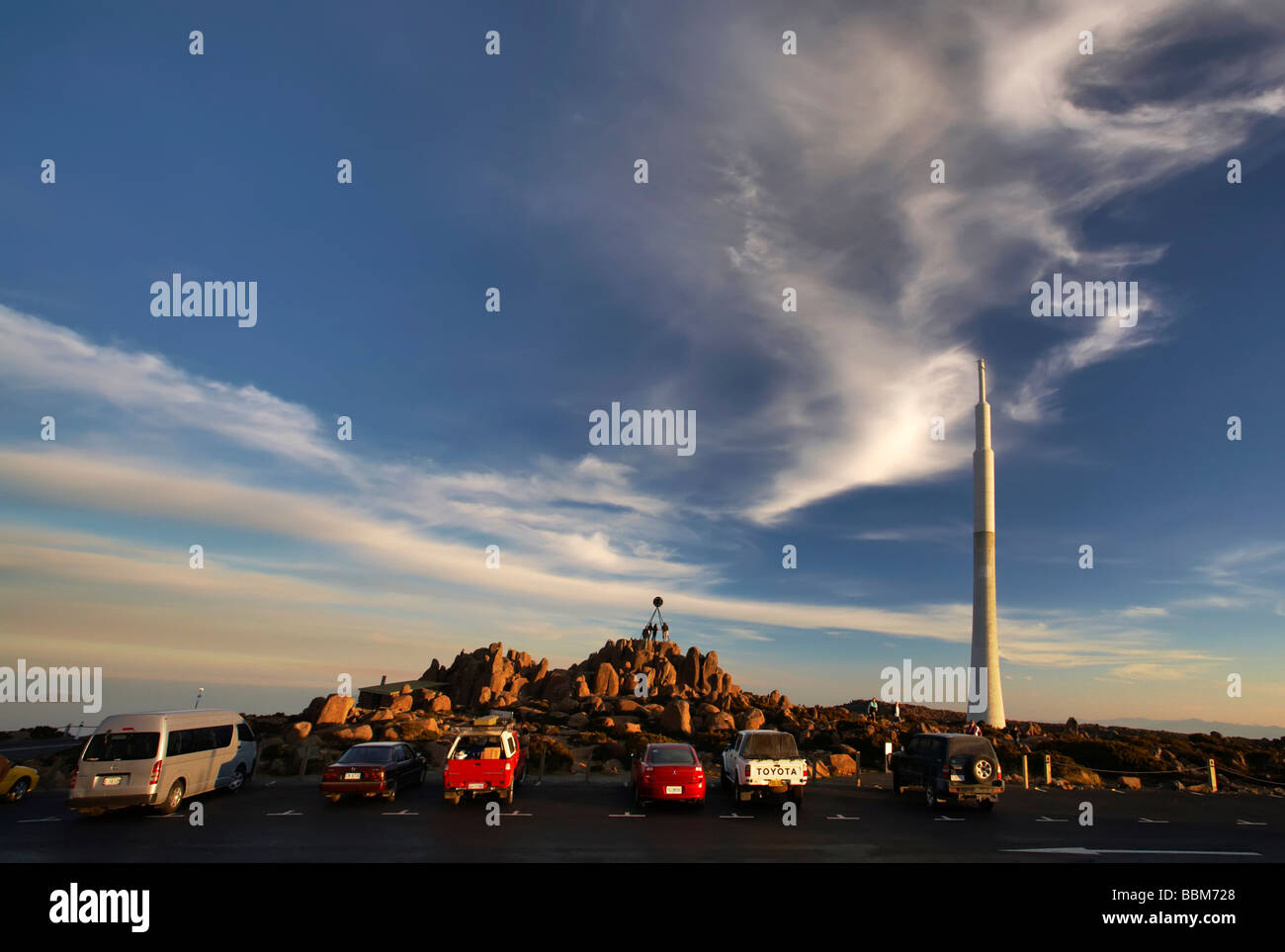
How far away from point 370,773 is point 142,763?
535 centimetres

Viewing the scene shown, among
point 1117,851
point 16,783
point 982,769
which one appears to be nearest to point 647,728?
point 982,769

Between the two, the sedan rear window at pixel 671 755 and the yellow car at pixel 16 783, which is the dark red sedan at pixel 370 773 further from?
the yellow car at pixel 16 783

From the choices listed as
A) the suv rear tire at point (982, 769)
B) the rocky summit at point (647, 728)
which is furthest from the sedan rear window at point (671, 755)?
the suv rear tire at point (982, 769)

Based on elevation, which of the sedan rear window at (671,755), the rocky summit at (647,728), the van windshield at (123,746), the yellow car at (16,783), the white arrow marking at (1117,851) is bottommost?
the rocky summit at (647,728)

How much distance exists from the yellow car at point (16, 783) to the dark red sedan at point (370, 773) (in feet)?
26.5

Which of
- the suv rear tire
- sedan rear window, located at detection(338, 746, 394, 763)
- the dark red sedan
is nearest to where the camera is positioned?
the suv rear tire

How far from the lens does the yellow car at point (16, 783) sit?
19.7 metres

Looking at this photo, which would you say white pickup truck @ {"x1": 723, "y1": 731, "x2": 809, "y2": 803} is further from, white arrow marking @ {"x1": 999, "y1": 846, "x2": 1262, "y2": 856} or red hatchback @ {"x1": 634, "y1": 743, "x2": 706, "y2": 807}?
white arrow marking @ {"x1": 999, "y1": 846, "x2": 1262, "y2": 856}

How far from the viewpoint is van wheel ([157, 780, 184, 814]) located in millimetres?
18328

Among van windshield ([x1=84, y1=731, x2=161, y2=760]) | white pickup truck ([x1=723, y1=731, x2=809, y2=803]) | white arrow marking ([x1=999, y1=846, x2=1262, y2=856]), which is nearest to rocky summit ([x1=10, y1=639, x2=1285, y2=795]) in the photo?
white pickup truck ([x1=723, y1=731, x2=809, y2=803])

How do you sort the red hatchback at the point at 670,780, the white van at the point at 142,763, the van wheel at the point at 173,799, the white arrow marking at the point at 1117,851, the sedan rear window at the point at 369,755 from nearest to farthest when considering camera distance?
the white arrow marking at the point at 1117,851 → the white van at the point at 142,763 → the van wheel at the point at 173,799 → the red hatchback at the point at 670,780 → the sedan rear window at the point at 369,755

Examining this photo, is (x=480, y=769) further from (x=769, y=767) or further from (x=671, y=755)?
(x=769, y=767)

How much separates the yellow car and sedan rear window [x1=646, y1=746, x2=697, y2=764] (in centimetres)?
1738
